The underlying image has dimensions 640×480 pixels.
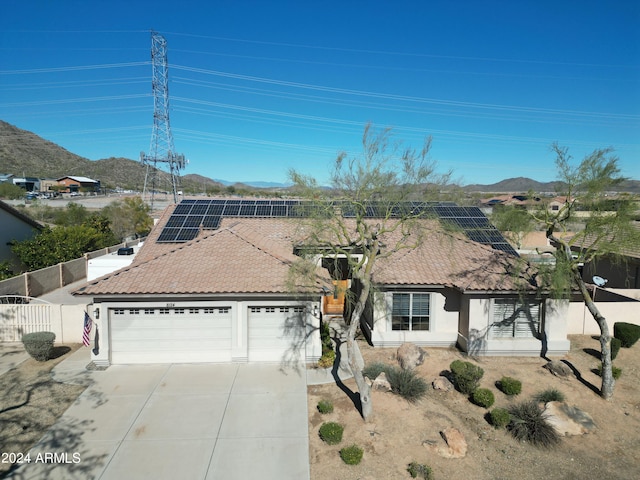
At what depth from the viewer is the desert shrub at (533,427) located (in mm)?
9234

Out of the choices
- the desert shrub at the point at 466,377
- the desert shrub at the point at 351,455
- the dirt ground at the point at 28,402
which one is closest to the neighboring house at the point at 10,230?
the dirt ground at the point at 28,402

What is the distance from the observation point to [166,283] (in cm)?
1282

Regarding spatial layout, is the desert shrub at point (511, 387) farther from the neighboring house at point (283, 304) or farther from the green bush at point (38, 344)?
the green bush at point (38, 344)

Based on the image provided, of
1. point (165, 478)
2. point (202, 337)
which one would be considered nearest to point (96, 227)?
point (202, 337)

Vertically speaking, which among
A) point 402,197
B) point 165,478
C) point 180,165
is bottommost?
point 165,478

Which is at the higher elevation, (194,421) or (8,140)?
(8,140)

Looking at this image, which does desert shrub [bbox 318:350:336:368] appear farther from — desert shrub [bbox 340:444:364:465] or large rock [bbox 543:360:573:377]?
large rock [bbox 543:360:573:377]

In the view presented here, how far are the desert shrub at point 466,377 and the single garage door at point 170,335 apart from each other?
693cm

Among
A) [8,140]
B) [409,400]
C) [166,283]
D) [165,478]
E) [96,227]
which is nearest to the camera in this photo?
[165,478]

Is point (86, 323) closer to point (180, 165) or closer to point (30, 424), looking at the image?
point (30, 424)

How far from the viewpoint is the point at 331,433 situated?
8898mm

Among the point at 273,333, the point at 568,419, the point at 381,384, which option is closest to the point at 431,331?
the point at 381,384

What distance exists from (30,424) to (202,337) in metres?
4.74

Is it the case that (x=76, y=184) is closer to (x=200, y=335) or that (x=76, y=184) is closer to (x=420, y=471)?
(x=200, y=335)
